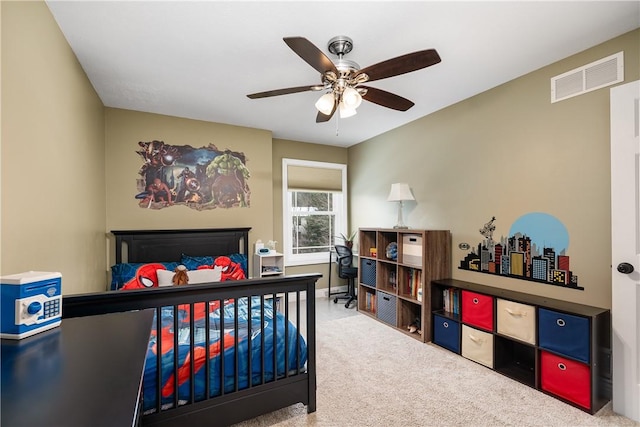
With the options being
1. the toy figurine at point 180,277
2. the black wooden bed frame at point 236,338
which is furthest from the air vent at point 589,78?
the toy figurine at point 180,277

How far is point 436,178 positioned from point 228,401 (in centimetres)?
301

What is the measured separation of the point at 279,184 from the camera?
4656mm

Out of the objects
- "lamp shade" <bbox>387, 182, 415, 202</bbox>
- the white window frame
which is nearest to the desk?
"lamp shade" <bbox>387, 182, 415, 202</bbox>

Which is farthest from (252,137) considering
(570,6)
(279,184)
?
(570,6)

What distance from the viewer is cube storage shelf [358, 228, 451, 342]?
316 centimetres

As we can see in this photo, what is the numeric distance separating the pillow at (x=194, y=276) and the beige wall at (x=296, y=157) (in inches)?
58.6

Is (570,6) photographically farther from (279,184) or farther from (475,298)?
(279,184)

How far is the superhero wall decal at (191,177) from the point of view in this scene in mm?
3549

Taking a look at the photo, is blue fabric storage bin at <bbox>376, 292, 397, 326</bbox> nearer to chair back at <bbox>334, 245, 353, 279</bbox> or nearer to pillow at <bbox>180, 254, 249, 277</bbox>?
chair back at <bbox>334, 245, 353, 279</bbox>

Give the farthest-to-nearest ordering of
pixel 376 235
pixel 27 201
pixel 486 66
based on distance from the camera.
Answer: pixel 376 235 < pixel 486 66 < pixel 27 201

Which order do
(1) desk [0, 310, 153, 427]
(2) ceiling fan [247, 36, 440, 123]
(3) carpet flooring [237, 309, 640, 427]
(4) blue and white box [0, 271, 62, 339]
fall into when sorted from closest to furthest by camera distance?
(1) desk [0, 310, 153, 427], (4) blue and white box [0, 271, 62, 339], (2) ceiling fan [247, 36, 440, 123], (3) carpet flooring [237, 309, 640, 427]

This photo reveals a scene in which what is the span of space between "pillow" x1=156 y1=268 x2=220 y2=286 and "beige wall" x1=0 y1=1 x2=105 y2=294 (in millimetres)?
603

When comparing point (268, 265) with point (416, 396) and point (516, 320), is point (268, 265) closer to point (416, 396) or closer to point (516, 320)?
point (416, 396)

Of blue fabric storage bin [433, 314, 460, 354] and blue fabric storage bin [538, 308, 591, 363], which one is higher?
blue fabric storage bin [538, 308, 591, 363]
